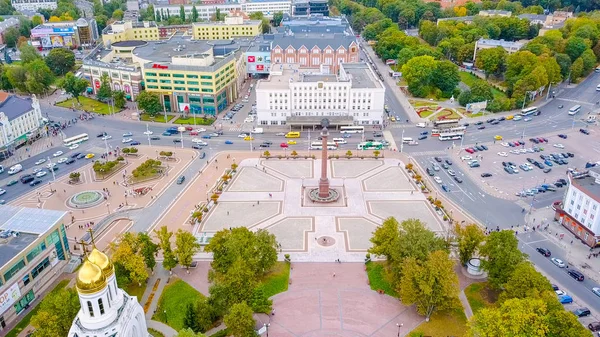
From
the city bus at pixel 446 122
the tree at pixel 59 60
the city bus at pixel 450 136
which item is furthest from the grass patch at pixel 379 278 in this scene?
the tree at pixel 59 60

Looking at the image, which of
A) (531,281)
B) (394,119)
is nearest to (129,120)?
(394,119)

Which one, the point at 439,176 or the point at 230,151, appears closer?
the point at 439,176

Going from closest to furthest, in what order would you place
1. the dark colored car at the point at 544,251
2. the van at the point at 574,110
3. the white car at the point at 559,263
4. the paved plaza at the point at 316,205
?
1. the white car at the point at 559,263
2. the dark colored car at the point at 544,251
3. the paved plaza at the point at 316,205
4. the van at the point at 574,110

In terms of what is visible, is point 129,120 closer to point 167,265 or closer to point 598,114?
point 167,265

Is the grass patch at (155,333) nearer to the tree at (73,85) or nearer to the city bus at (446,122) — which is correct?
the city bus at (446,122)

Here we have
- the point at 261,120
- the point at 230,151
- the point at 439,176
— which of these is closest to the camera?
the point at 439,176

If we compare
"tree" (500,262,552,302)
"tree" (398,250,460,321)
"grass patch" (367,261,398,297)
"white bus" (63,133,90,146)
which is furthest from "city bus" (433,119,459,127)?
"white bus" (63,133,90,146)
